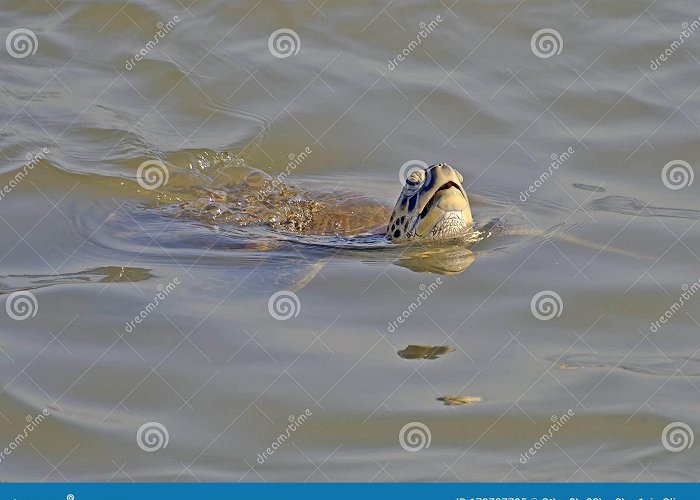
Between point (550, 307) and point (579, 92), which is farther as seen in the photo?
point (579, 92)

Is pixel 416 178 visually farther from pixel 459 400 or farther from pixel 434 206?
pixel 459 400

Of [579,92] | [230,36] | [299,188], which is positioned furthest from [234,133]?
[579,92]

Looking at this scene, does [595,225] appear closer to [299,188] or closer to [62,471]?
[299,188]

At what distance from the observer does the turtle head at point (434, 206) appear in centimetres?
728

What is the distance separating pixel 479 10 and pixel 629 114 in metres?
2.58

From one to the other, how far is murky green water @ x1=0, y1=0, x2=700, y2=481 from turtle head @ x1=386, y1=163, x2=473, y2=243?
30 cm

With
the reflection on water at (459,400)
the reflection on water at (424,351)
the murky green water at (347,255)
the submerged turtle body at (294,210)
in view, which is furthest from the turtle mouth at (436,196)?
the reflection on water at (459,400)

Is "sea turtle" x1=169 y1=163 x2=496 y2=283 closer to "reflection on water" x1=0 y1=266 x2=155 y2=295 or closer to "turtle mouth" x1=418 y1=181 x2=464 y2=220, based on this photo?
"turtle mouth" x1=418 y1=181 x2=464 y2=220

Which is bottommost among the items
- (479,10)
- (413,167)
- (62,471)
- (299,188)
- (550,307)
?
(62,471)

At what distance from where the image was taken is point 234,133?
9.67 metres

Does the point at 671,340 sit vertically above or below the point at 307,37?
below

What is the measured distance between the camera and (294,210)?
27.3ft

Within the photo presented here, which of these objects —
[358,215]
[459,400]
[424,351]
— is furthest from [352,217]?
[459,400]

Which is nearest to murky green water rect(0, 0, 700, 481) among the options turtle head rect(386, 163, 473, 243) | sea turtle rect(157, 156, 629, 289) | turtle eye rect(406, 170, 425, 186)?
sea turtle rect(157, 156, 629, 289)
